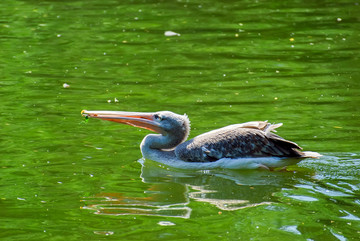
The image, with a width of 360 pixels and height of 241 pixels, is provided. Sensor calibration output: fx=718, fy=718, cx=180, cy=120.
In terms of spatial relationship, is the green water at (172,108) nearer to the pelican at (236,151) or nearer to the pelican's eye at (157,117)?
the pelican at (236,151)

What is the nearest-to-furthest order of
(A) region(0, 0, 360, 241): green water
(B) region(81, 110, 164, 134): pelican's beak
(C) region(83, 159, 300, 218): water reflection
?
(A) region(0, 0, 360, 241): green water
(C) region(83, 159, 300, 218): water reflection
(B) region(81, 110, 164, 134): pelican's beak

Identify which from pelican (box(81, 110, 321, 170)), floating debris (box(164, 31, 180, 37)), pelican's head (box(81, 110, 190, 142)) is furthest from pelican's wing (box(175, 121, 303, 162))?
floating debris (box(164, 31, 180, 37))

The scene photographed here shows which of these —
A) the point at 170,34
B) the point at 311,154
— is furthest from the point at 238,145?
the point at 170,34

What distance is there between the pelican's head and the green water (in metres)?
0.38

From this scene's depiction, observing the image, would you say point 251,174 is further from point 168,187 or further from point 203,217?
point 203,217

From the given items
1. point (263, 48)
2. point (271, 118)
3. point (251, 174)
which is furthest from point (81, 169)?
point (263, 48)

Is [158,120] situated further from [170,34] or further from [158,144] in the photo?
[170,34]

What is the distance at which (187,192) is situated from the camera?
709 centimetres

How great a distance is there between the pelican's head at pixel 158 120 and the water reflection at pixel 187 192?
1.39ft

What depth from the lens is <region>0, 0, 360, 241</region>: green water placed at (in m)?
6.29

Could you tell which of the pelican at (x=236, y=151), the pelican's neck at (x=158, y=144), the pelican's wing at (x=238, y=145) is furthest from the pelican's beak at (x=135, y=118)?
the pelican's wing at (x=238, y=145)

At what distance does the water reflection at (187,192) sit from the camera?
6574 millimetres

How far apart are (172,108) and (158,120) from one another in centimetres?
158

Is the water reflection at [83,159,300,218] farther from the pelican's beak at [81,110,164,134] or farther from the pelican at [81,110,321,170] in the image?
the pelican's beak at [81,110,164,134]
